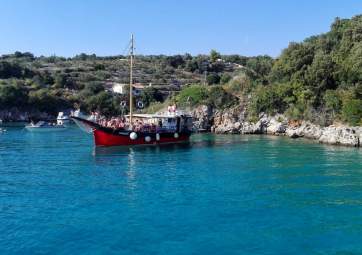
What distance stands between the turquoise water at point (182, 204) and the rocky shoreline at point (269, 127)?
26.7 feet

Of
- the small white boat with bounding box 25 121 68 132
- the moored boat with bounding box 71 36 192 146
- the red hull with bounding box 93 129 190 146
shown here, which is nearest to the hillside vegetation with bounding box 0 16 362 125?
the moored boat with bounding box 71 36 192 146

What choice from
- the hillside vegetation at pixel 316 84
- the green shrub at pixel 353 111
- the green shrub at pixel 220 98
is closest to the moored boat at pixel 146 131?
the hillside vegetation at pixel 316 84

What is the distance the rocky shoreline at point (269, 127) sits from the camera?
4722 centimetres

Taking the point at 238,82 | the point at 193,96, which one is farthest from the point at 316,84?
the point at 193,96

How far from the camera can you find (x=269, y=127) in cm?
6334

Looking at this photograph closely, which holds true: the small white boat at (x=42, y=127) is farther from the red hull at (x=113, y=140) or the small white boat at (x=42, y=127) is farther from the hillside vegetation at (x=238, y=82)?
the red hull at (x=113, y=140)

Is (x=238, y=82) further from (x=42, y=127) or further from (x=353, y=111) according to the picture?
(x=42, y=127)

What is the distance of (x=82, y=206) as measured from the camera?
22.3m

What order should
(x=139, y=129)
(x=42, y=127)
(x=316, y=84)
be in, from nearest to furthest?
(x=139, y=129), (x=316, y=84), (x=42, y=127)

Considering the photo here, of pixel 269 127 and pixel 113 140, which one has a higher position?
pixel 269 127

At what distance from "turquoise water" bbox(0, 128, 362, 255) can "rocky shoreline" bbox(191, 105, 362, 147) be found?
815cm

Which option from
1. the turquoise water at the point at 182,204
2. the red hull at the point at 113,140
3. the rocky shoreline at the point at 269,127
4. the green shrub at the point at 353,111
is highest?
the green shrub at the point at 353,111

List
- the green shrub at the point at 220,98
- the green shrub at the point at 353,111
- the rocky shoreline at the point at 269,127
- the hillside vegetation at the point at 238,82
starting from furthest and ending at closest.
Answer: the green shrub at the point at 220,98 → the hillside vegetation at the point at 238,82 → the green shrub at the point at 353,111 → the rocky shoreline at the point at 269,127

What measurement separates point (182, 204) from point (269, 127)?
42321 millimetres
